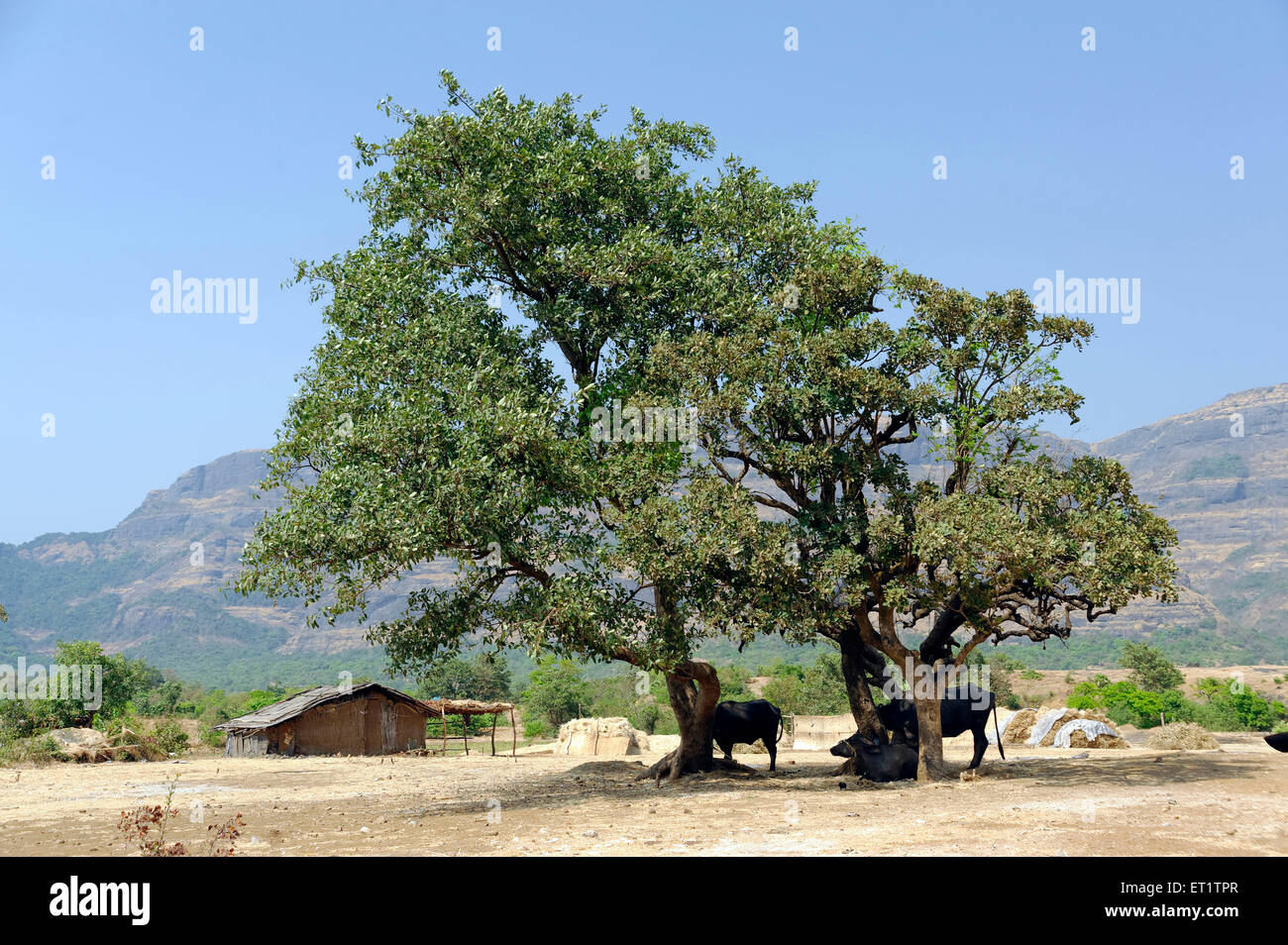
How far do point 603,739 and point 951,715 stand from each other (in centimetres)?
1811

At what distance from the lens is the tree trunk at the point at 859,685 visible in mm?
24453

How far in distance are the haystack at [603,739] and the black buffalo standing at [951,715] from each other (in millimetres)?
16555

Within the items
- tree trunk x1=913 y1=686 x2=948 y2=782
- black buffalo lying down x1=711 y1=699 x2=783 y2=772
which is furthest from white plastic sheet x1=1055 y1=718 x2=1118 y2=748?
tree trunk x1=913 y1=686 x2=948 y2=782

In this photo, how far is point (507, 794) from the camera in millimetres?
23703

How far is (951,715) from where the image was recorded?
25875 mm

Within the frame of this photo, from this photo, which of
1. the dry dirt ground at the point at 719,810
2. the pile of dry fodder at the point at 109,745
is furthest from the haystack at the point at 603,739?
the pile of dry fodder at the point at 109,745

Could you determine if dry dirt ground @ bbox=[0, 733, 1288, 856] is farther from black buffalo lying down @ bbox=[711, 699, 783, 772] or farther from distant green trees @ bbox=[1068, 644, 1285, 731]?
distant green trees @ bbox=[1068, 644, 1285, 731]

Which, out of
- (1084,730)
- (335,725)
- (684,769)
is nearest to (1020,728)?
(1084,730)

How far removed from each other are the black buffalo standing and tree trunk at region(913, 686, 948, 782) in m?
1.65

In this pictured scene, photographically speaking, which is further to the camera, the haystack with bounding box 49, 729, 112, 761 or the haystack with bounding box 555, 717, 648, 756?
the haystack with bounding box 555, 717, 648, 756

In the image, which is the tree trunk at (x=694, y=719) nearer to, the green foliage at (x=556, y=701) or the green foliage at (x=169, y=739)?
the green foliage at (x=169, y=739)

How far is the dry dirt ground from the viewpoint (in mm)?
13977

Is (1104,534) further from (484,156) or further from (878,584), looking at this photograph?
(484,156)
